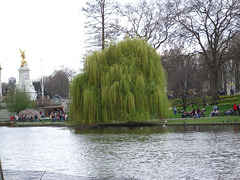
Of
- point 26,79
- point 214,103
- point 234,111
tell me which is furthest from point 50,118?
point 234,111

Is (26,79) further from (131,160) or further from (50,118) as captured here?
(131,160)

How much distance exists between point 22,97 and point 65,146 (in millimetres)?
51455

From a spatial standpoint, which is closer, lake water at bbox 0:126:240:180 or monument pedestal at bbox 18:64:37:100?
lake water at bbox 0:126:240:180

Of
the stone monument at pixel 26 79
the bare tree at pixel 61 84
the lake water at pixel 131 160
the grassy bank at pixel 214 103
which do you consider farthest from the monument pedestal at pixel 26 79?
the lake water at pixel 131 160

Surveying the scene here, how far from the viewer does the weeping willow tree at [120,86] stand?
35.8m

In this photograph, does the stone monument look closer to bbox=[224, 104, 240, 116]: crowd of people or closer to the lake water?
bbox=[224, 104, 240, 116]: crowd of people

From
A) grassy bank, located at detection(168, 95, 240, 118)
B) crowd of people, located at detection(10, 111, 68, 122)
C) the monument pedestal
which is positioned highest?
the monument pedestal

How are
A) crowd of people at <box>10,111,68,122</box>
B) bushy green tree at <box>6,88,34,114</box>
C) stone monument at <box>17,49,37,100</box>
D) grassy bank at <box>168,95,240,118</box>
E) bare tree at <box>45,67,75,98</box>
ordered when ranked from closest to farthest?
grassy bank at <box>168,95,240,118</box>, crowd of people at <box>10,111,68,122</box>, bushy green tree at <box>6,88,34,114</box>, stone monument at <box>17,49,37,100</box>, bare tree at <box>45,67,75,98</box>

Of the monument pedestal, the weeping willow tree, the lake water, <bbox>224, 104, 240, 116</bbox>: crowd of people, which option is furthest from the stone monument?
the lake water

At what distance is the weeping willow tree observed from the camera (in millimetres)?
35781

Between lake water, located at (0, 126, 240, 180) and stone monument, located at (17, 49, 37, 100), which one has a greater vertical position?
stone monument, located at (17, 49, 37, 100)

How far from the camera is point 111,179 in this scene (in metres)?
12.7

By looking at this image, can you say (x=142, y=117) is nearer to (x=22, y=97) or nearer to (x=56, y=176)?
(x=56, y=176)

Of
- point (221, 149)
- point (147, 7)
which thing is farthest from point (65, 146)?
point (147, 7)
